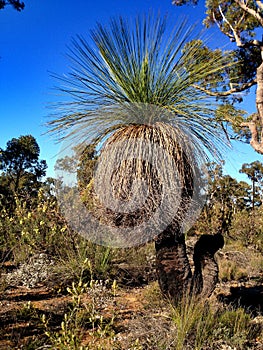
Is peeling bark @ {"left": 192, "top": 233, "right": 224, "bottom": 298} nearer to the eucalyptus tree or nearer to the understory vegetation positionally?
the understory vegetation

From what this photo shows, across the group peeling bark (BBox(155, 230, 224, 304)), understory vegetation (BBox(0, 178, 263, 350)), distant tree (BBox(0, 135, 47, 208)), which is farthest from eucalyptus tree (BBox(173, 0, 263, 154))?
distant tree (BBox(0, 135, 47, 208))

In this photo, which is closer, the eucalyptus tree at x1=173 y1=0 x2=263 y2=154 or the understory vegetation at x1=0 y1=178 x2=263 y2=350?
the understory vegetation at x1=0 y1=178 x2=263 y2=350

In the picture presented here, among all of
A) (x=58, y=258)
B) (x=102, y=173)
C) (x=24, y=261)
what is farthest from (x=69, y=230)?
(x=102, y=173)

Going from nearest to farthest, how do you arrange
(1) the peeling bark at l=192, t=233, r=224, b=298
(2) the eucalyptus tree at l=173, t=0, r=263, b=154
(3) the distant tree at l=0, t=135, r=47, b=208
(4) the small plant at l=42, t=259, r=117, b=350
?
(4) the small plant at l=42, t=259, r=117, b=350
(1) the peeling bark at l=192, t=233, r=224, b=298
(2) the eucalyptus tree at l=173, t=0, r=263, b=154
(3) the distant tree at l=0, t=135, r=47, b=208

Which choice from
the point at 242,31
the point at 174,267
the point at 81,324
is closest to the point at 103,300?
the point at 81,324

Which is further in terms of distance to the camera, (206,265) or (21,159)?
(21,159)

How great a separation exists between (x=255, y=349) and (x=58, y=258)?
3.39 metres

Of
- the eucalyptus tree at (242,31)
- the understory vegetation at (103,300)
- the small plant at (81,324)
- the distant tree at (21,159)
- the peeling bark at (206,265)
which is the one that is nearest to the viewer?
the small plant at (81,324)

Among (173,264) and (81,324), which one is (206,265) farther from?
(81,324)

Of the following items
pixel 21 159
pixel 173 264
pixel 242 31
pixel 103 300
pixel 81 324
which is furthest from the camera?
pixel 21 159

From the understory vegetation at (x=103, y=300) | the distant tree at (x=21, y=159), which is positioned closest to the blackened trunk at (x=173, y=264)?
the understory vegetation at (x=103, y=300)

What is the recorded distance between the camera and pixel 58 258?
526 cm

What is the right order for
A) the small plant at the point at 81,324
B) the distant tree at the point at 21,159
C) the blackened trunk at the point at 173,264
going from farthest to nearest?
the distant tree at the point at 21,159 → the blackened trunk at the point at 173,264 → the small plant at the point at 81,324

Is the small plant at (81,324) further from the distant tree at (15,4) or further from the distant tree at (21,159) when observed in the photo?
the distant tree at (21,159)
